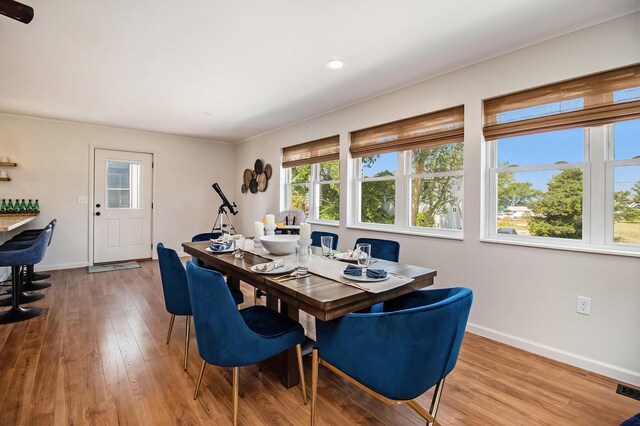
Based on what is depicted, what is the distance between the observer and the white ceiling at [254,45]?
204 centimetres

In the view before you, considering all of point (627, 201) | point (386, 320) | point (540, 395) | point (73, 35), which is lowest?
point (540, 395)

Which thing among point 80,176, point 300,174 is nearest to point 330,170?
point 300,174

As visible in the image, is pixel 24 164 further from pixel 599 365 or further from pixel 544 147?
pixel 599 365

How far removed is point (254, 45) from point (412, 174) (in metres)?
2.03

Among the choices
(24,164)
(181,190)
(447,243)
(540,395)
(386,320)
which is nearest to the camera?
(386,320)

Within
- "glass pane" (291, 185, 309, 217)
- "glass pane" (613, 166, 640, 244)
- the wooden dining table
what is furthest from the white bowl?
"glass pane" (291, 185, 309, 217)

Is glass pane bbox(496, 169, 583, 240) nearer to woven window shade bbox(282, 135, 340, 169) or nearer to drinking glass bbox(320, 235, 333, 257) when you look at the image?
drinking glass bbox(320, 235, 333, 257)

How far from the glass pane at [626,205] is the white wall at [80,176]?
19.8 ft

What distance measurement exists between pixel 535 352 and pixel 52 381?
339cm

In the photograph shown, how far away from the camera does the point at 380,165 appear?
3.79 metres

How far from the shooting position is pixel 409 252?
3312 mm

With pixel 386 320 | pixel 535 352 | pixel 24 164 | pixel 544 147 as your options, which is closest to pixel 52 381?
pixel 386 320

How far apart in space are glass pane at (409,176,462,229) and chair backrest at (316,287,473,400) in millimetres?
1907

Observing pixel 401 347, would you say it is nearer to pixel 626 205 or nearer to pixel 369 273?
pixel 369 273
